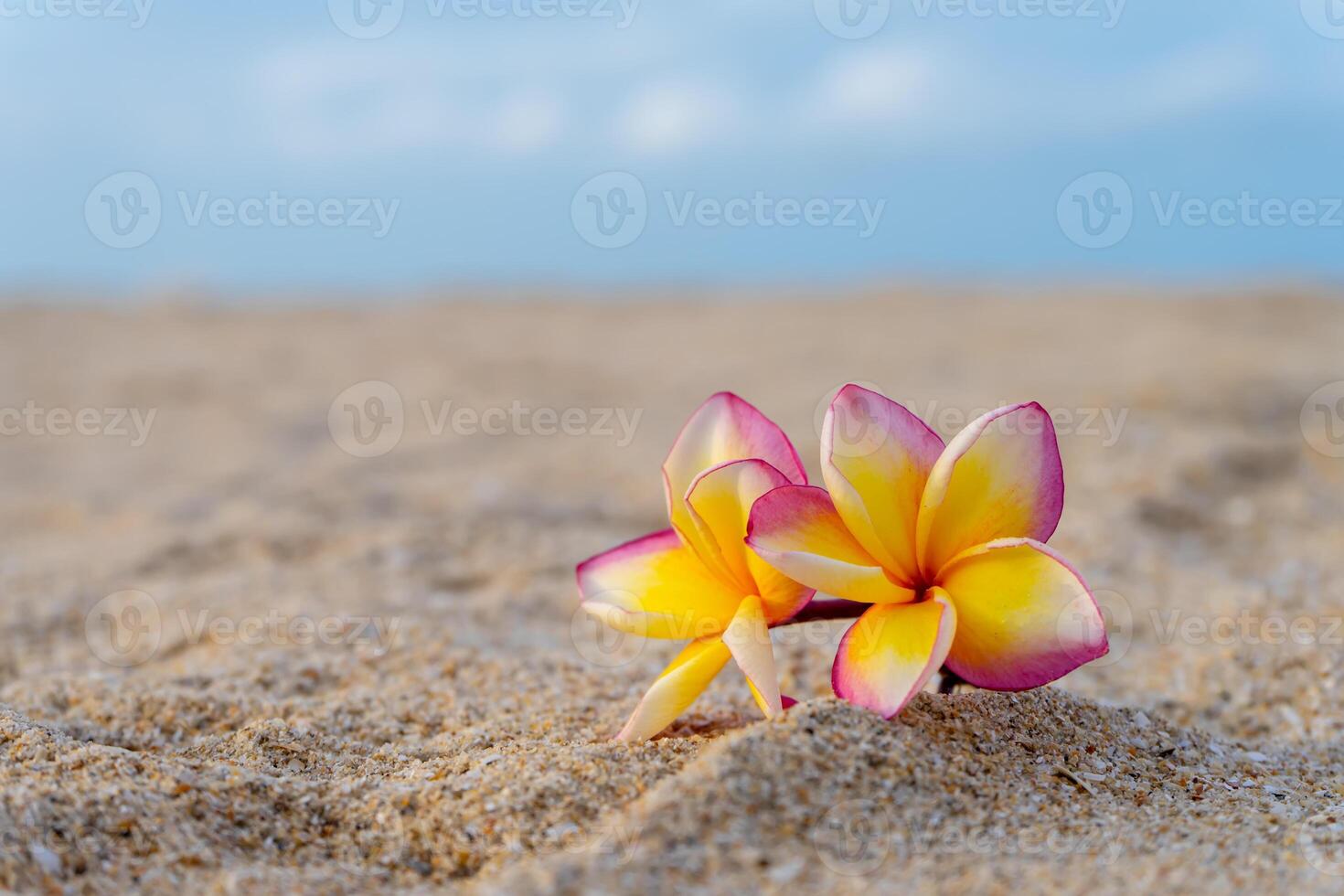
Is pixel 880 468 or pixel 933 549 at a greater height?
→ pixel 880 468

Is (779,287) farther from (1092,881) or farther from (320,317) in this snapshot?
(1092,881)

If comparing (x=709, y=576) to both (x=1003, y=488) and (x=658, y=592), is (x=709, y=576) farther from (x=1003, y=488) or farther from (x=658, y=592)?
(x=1003, y=488)

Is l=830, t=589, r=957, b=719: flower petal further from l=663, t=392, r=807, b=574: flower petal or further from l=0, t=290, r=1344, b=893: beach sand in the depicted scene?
l=663, t=392, r=807, b=574: flower petal

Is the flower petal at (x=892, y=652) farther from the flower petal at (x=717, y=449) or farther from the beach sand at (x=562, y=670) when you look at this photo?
the flower petal at (x=717, y=449)

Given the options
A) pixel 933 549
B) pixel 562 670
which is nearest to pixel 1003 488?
pixel 933 549

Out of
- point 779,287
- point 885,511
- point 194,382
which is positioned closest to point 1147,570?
point 885,511

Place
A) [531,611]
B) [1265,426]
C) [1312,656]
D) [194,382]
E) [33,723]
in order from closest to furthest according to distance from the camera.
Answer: [33,723] → [1312,656] → [531,611] → [1265,426] → [194,382]
